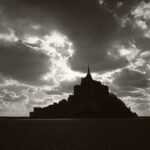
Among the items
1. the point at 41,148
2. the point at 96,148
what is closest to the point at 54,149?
the point at 41,148

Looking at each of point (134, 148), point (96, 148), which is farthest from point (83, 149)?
point (134, 148)

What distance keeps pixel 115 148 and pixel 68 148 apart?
8.63 metres

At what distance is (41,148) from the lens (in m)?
46.8

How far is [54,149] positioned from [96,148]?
770cm

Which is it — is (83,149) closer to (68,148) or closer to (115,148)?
(68,148)

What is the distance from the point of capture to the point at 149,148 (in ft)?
149

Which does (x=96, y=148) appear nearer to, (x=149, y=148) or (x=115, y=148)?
(x=115, y=148)

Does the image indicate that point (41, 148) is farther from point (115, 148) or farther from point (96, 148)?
point (115, 148)

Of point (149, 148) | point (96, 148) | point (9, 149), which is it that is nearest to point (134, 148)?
point (149, 148)

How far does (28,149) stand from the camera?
45.5 metres

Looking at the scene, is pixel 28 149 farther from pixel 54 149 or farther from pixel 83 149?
pixel 83 149

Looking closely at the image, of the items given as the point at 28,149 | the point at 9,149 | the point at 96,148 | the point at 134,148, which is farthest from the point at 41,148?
the point at 134,148

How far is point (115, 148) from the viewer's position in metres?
46.6

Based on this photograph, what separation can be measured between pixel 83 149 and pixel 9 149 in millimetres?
13231
